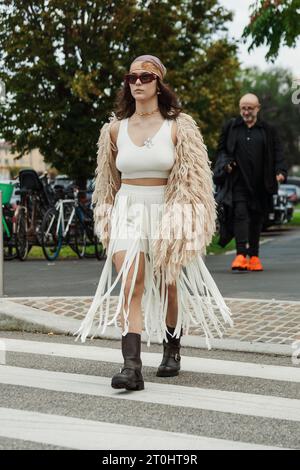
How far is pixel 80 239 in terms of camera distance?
1597 cm

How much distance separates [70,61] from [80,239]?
10367mm

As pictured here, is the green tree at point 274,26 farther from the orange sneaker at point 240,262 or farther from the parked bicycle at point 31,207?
the orange sneaker at point 240,262

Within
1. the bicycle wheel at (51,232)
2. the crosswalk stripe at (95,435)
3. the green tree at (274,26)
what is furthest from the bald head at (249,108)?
the green tree at (274,26)

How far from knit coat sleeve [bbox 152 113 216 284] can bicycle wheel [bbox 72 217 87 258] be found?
379 inches

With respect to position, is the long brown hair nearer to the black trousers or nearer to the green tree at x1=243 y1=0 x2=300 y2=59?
the black trousers

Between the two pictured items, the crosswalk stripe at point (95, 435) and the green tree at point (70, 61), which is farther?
the green tree at point (70, 61)

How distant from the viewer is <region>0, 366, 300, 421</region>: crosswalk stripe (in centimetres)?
539

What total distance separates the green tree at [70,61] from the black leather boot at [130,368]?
18.7 meters

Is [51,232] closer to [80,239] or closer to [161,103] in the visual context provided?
[80,239]

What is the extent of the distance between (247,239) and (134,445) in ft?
26.8

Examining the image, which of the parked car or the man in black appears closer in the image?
the man in black

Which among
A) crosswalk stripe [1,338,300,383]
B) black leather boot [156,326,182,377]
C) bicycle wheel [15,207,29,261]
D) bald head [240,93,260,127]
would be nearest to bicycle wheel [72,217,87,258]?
bicycle wheel [15,207,29,261]

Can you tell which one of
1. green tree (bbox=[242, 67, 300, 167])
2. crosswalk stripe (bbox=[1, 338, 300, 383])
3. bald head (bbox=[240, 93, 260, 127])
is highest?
green tree (bbox=[242, 67, 300, 167])

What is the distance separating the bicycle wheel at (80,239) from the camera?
51.8 feet
